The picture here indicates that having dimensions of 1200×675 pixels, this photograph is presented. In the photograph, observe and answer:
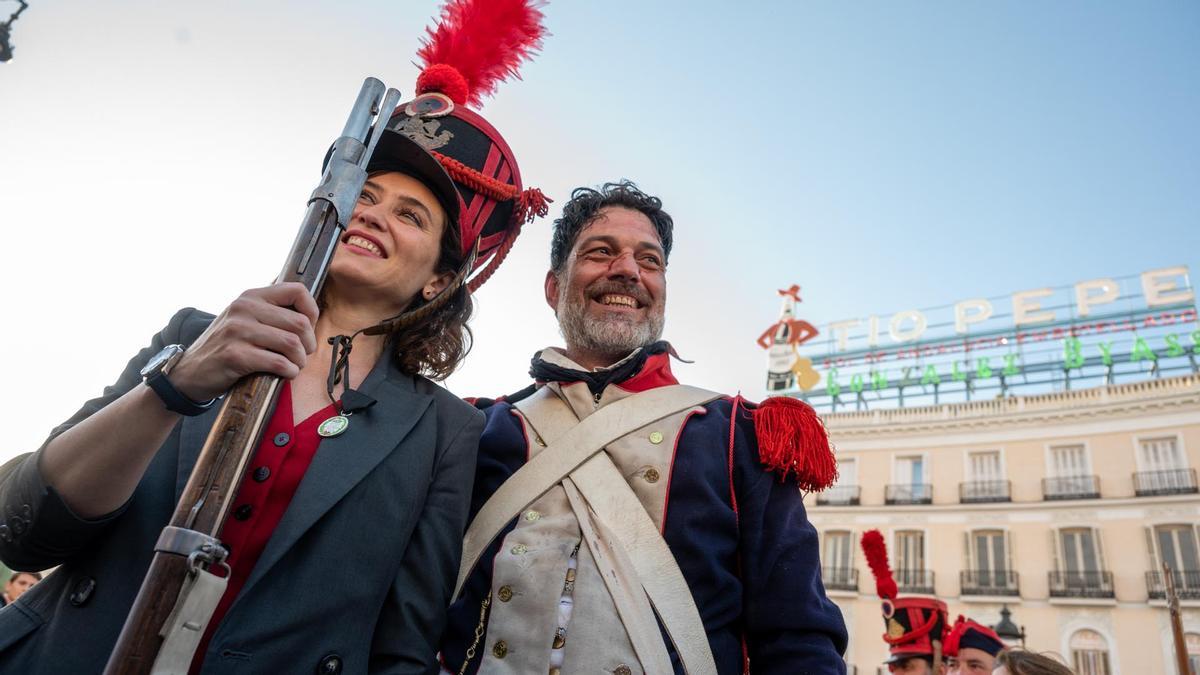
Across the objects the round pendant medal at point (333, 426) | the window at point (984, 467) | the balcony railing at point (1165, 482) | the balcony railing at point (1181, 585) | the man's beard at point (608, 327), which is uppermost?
the window at point (984, 467)

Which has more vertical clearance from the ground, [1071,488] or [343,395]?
[1071,488]

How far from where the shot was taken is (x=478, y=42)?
307 centimetres

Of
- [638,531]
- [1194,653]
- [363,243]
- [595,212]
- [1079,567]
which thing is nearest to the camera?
Answer: [638,531]

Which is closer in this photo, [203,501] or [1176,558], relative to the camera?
[203,501]

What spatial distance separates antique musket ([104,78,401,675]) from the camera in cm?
134

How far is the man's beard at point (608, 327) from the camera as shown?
3.09 meters

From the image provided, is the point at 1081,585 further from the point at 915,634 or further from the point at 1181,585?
the point at 915,634

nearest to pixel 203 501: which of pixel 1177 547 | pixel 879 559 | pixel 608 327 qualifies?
pixel 608 327

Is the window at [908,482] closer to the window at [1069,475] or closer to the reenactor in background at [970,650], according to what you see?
the window at [1069,475]

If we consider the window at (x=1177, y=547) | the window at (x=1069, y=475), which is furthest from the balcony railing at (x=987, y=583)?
the window at (x=1177, y=547)

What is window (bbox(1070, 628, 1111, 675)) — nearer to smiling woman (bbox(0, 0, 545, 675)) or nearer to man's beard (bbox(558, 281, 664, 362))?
man's beard (bbox(558, 281, 664, 362))

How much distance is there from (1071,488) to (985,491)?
2.65m

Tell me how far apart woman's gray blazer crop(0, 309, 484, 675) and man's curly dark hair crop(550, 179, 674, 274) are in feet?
Answer: 5.02

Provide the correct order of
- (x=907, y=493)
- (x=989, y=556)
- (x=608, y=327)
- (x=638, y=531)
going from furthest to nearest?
(x=907, y=493) < (x=989, y=556) < (x=608, y=327) < (x=638, y=531)
